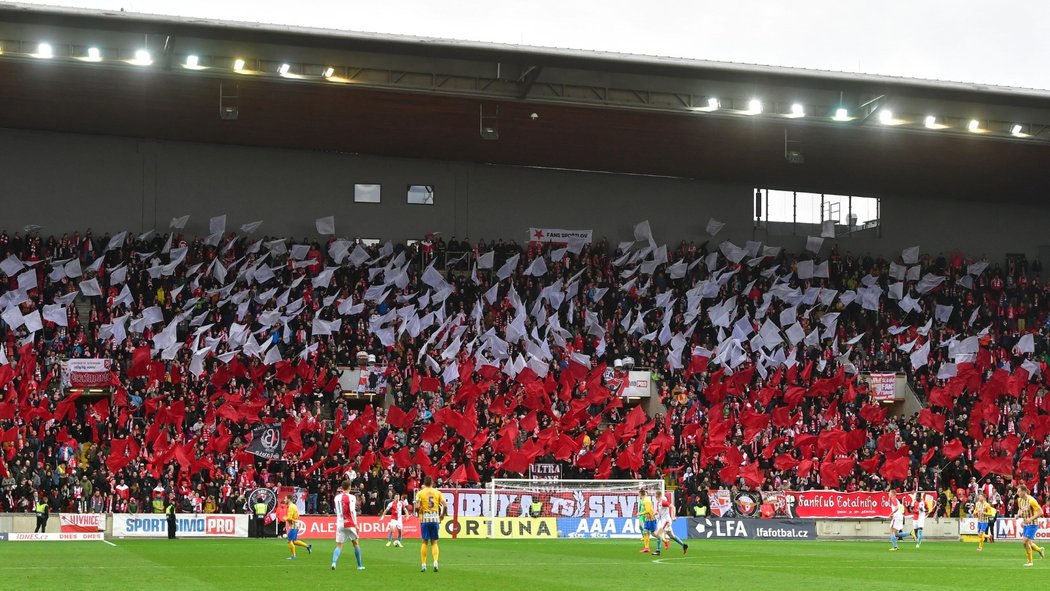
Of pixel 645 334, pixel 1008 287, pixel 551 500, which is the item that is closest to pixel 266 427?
pixel 551 500

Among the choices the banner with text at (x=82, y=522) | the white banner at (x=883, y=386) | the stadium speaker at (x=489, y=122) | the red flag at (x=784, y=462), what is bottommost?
the banner with text at (x=82, y=522)

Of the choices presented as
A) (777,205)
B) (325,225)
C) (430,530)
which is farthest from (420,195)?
(430,530)

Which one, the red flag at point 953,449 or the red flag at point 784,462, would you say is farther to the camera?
the red flag at point 953,449

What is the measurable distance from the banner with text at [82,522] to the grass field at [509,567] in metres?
1.57

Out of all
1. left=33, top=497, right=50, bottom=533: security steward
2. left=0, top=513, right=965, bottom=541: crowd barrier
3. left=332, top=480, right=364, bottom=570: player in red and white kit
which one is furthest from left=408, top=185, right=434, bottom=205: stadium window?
left=332, top=480, right=364, bottom=570: player in red and white kit

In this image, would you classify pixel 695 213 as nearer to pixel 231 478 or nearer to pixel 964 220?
pixel 964 220

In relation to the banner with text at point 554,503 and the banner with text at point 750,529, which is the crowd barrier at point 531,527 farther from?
the banner with text at point 554,503

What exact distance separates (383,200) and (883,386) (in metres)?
23.6

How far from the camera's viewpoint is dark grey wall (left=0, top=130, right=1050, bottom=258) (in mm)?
56125

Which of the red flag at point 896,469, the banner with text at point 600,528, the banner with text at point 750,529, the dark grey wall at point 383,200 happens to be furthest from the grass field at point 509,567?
the dark grey wall at point 383,200

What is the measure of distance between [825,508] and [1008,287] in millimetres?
21773

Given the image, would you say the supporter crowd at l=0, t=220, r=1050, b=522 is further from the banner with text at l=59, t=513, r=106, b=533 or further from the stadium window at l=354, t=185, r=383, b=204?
the stadium window at l=354, t=185, r=383, b=204

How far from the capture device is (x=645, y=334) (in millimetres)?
54719

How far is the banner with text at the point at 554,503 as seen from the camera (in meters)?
42.9
